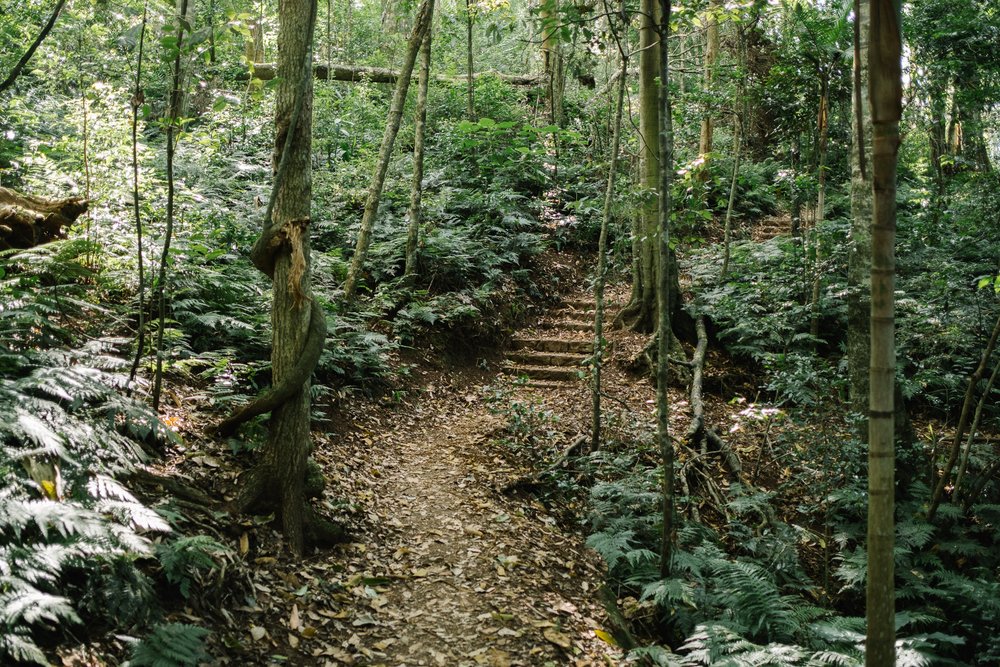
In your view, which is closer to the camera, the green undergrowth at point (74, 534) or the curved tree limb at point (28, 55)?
the green undergrowth at point (74, 534)

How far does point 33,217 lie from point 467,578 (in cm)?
556

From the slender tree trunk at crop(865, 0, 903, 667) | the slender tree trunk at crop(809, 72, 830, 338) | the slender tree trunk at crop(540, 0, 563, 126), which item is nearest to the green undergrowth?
the slender tree trunk at crop(865, 0, 903, 667)

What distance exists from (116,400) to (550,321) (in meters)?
9.40

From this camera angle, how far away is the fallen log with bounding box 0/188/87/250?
598 cm

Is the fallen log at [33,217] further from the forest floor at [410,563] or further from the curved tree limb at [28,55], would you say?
the curved tree limb at [28,55]

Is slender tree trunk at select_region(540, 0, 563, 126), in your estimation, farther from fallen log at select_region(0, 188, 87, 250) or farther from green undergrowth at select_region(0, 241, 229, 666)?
green undergrowth at select_region(0, 241, 229, 666)

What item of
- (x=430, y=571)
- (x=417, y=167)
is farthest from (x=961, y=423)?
(x=417, y=167)

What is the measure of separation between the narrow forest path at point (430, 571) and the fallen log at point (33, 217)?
3.47 m

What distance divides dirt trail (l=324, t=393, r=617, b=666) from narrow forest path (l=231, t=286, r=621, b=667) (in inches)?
0.5

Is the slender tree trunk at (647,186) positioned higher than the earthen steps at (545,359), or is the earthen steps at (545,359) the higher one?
the slender tree trunk at (647,186)

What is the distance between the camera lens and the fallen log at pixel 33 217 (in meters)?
5.98

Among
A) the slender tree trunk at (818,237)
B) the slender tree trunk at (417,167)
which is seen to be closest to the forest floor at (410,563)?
the slender tree trunk at (417,167)

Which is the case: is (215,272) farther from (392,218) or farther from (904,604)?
(904,604)

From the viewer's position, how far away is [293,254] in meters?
4.68
